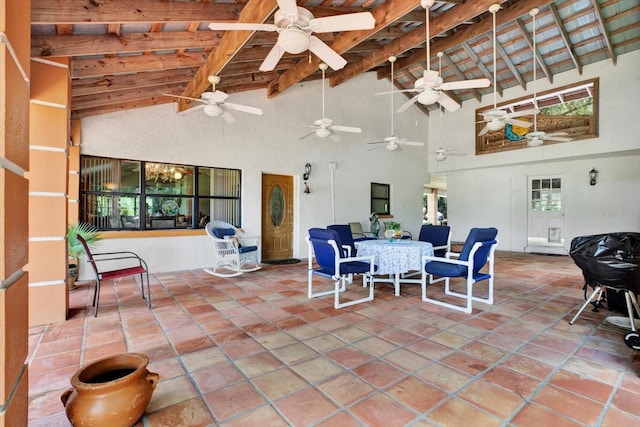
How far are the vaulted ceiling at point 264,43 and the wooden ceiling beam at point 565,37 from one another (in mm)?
23

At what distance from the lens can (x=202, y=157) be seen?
229 inches

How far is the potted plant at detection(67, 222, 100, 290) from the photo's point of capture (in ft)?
13.4

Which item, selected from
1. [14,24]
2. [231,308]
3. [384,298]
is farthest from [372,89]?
[14,24]

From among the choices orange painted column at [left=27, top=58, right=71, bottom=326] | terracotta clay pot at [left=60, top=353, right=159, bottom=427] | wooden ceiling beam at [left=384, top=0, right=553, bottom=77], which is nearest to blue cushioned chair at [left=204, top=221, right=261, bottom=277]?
orange painted column at [left=27, top=58, right=71, bottom=326]

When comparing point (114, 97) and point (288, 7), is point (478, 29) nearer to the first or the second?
point (288, 7)

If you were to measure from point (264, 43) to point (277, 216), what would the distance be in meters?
Answer: 3.56

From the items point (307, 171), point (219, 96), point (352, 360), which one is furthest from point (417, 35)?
point (352, 360)

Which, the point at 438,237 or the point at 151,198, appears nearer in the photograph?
the point at 438,237

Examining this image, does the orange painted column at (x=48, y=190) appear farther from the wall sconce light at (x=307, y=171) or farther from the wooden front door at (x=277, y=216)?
the wall sconce light at (x=307, y=171)

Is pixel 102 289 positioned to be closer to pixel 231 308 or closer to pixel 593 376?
pixel 231 308

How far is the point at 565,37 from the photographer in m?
6.27

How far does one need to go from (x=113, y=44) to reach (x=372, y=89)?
6687 mm

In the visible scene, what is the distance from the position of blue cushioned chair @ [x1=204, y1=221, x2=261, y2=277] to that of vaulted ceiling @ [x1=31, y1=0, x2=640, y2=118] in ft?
7.52

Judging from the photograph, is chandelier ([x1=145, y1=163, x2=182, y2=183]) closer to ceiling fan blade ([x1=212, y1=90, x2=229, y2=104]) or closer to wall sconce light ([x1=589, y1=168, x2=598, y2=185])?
ceiling fan blade ([x1=212, y1=90, x2=229, y2=104])
